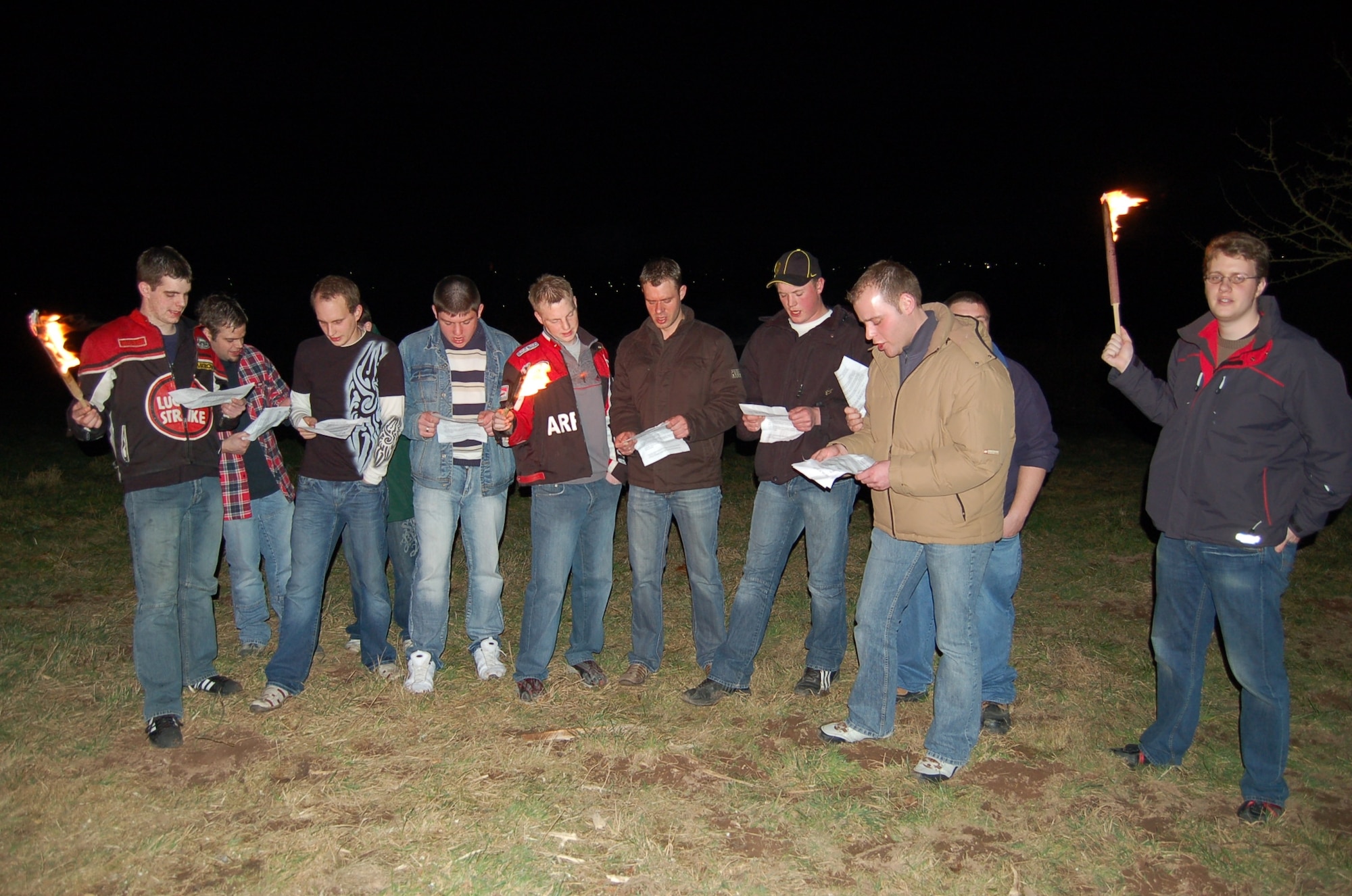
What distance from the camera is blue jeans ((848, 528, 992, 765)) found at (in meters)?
3.96

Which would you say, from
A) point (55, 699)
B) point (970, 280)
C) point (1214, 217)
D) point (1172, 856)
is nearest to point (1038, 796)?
point (1172, 856)

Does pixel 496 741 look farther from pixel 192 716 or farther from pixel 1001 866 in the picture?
pixel 1001 866

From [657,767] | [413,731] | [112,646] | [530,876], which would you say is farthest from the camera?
[112,646]

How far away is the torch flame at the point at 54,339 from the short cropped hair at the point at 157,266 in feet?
1.46

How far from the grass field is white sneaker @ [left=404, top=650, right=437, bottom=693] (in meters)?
0.07

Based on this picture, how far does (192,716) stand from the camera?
465 centimetres

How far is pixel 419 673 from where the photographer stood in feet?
16.5

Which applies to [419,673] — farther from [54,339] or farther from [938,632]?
[938,632]

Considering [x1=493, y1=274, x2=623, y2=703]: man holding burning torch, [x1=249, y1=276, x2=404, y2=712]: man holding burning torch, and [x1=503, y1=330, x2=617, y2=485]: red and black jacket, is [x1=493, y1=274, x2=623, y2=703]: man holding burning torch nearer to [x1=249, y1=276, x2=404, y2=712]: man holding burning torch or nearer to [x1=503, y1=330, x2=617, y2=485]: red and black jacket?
[x1=503, y1=330, x2=617, y2=485]: red and black jacket

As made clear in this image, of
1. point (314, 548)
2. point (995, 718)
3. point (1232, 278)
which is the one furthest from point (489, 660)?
point (1232, 278)

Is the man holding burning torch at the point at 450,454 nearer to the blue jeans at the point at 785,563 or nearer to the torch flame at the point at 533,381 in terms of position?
the torch flame at the point at 533,381

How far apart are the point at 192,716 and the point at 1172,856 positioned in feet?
15.7

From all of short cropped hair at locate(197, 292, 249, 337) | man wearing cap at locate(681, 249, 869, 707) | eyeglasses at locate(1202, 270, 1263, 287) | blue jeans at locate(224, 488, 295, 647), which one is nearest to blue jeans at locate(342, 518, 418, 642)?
blue jeans at locate(224, 488, 295, 647)

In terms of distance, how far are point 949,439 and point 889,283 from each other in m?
0.74
